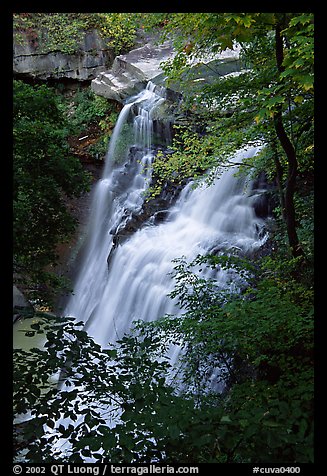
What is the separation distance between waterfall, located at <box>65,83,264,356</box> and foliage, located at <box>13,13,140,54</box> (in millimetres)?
3182

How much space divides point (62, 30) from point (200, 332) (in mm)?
12531

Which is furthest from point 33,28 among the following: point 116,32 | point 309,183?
point 309,183

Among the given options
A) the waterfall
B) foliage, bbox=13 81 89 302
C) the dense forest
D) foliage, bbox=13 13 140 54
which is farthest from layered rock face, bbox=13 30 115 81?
foliage, bbox=13 81 89 302

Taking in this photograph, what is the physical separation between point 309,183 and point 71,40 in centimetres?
1018

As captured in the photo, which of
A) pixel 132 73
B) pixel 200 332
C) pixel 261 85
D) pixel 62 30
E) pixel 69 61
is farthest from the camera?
pixel 69 61

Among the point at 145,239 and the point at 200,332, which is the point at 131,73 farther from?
the point at 200,332

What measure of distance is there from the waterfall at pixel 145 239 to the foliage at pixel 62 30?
3.18 meters

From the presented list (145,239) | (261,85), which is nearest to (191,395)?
(261,85)

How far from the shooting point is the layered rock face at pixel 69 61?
13.6 m

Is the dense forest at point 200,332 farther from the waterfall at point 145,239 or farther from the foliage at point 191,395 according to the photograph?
the waterfall at point 145,239

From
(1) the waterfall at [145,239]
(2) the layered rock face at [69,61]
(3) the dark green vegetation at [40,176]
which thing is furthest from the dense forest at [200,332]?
(2) the layered rock face at [69,61]

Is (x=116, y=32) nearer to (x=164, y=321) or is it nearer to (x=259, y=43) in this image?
(x=259, y=43)

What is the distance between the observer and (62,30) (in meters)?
13.4

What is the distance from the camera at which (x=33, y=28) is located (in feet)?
43.6
